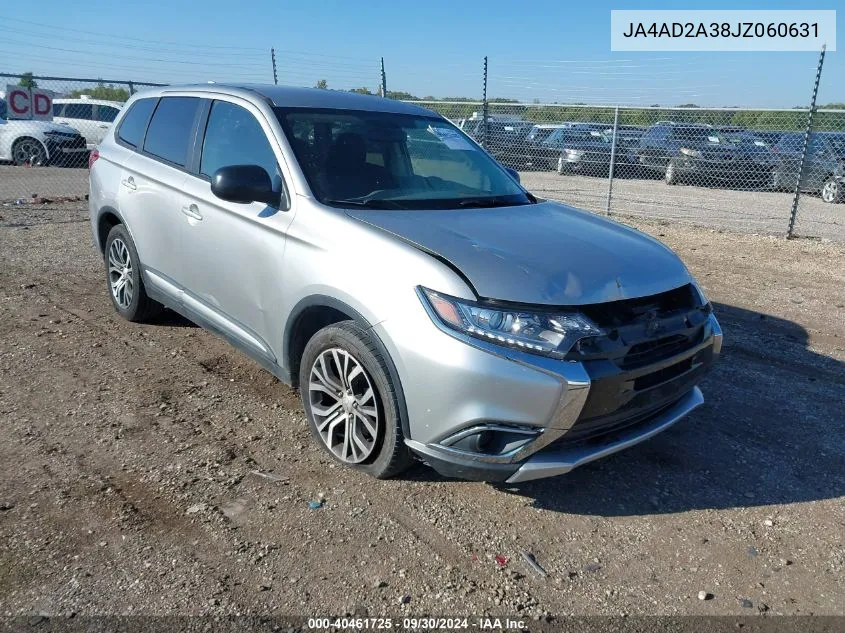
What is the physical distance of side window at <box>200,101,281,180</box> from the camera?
381 cm

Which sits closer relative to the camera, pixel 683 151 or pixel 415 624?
pixel 415 624

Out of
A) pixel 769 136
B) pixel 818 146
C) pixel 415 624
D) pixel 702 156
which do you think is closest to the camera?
pixel 415 624

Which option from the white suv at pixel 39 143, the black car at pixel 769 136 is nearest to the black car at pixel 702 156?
the black car at pixel 769 136

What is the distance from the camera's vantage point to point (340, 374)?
3.30 m

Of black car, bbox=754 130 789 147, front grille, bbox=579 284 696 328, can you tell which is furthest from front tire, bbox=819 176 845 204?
front grille, bbox=579 284 696 328

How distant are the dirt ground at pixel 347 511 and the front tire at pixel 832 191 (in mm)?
11535

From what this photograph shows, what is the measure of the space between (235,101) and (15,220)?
716cm

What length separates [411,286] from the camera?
2879mm

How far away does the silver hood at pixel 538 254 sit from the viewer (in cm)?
287

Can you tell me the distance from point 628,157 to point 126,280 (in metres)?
11.8

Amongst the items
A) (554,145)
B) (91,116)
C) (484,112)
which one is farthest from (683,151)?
(91,116)

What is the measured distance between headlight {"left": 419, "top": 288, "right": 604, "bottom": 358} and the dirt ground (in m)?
0.89

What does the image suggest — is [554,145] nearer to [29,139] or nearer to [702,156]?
[702,156]

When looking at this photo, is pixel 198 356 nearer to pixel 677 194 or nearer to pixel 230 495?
pixel 230 495
